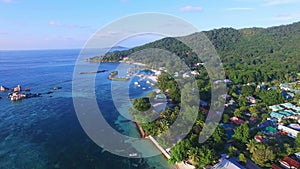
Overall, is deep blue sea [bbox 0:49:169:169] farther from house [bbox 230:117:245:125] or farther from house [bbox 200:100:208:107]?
house [bbox 230:117:245:125]

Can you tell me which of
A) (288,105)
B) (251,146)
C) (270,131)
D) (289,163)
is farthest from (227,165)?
(288,105)

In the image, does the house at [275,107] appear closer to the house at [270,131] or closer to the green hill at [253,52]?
A: the house at [270,131]

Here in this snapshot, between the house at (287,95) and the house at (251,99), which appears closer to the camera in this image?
the house at (251,99)

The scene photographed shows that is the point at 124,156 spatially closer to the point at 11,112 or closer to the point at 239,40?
Answer: the point at 11,112

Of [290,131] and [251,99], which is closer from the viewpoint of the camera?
[290,131]

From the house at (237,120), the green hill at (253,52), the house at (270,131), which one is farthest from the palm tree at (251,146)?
the green hill at (253,52)

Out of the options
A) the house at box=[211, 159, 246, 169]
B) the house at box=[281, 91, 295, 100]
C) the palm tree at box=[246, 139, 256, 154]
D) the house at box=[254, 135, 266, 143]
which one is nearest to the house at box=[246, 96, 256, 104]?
the house at box=[281, 91, 295, 100]

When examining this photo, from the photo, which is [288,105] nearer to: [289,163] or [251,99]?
[251,99]

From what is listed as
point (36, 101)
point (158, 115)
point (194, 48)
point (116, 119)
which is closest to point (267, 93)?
point (158, 115)
